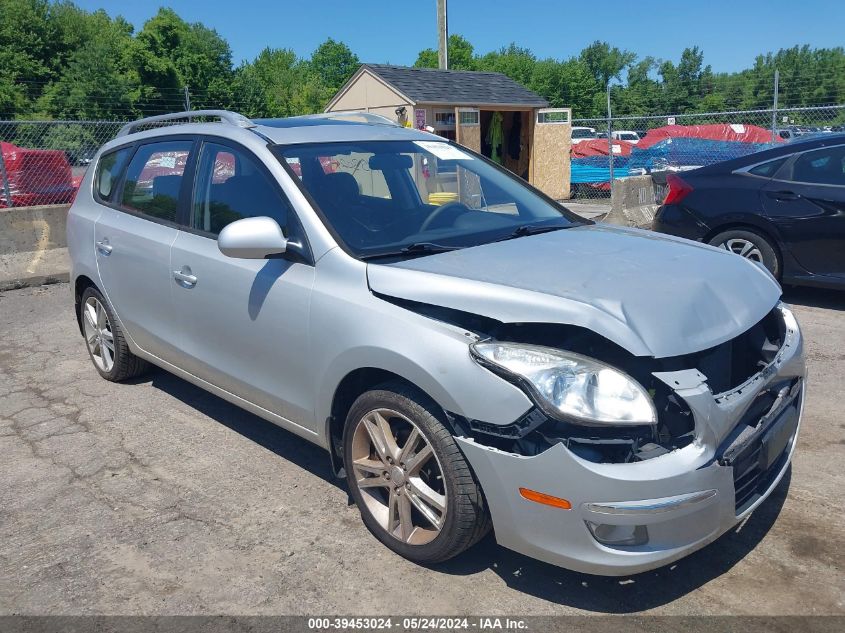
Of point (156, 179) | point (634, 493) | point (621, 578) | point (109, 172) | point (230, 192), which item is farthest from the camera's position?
point (109, 172)

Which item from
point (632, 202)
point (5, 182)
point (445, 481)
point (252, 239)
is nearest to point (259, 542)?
point (445, 481)

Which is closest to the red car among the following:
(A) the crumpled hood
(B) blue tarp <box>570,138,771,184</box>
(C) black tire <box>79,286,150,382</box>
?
(C) black tire <box>79,286,150,382</box>

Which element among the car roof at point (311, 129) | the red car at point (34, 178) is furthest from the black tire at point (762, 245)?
the red car at point (34, 178)

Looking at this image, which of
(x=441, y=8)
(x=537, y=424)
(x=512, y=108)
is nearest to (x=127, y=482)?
(x=537, y=424)

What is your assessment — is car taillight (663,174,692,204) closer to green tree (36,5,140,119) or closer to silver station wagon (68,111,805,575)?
silver station wagon (68,111,805,575)

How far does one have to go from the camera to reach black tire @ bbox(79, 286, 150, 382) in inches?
197

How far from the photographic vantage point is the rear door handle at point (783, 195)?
6.62 meters

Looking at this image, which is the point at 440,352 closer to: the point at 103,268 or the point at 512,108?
the point at 103,268

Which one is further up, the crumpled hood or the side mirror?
the side mirror

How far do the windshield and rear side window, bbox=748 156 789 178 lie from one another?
141 inches

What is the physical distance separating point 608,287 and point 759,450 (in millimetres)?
833

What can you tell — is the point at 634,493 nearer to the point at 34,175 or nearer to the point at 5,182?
the point at 5,182

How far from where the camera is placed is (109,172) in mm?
5121

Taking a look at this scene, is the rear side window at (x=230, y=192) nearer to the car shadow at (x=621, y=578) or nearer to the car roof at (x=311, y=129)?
the car roof at (x=311, y=129)
